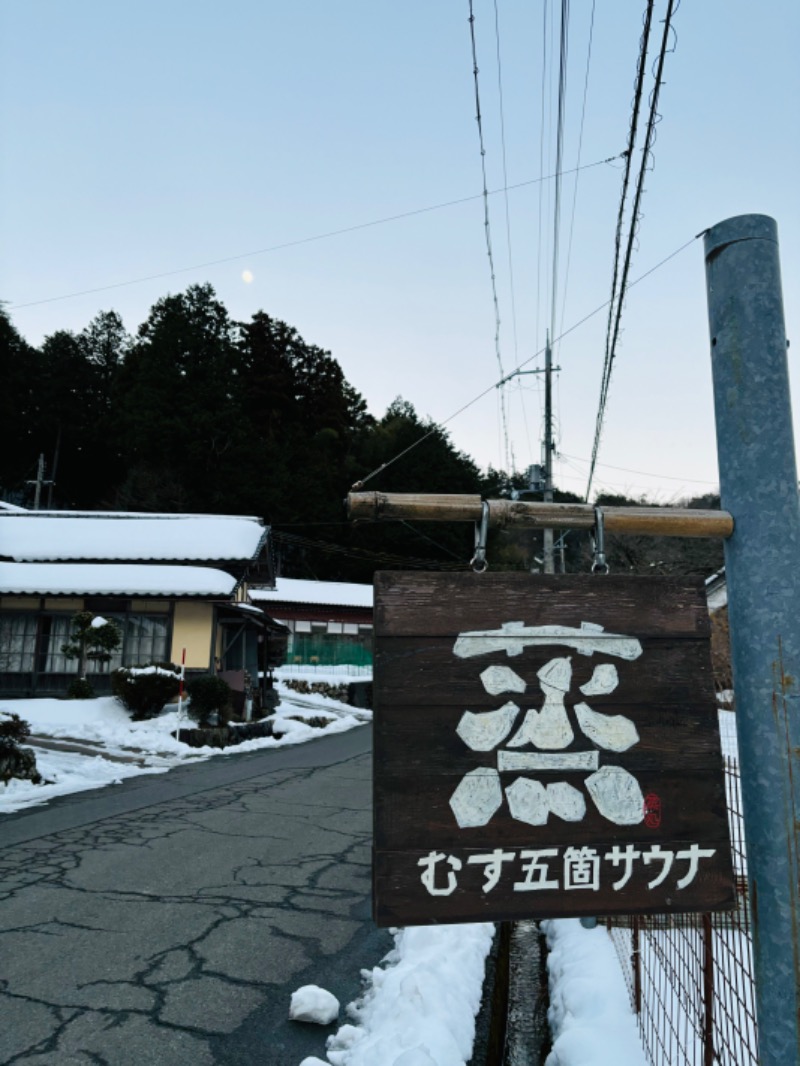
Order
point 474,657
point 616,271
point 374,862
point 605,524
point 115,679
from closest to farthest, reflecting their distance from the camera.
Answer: point 374,862
point 474,657
point 605,524
point 616,271
point 115,679

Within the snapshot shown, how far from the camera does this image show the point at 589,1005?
3.37m

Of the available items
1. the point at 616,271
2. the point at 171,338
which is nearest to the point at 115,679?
the point at 616,271

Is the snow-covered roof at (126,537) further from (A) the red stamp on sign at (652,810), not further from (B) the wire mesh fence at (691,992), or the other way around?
(A) the red stamp on sign at (652,810)

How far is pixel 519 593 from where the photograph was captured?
163 centimetres

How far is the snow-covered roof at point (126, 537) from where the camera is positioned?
2186cm

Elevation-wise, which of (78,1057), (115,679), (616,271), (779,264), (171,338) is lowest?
(78,1057)

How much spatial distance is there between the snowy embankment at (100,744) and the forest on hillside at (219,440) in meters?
24.0

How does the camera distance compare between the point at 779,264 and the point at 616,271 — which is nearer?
the point at 779,264

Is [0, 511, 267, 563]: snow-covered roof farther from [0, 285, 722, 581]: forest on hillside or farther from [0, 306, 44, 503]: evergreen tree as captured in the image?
[0, 306, 44, 503]: evergreen tree

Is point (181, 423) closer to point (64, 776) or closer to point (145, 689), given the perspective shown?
point (145, 689)

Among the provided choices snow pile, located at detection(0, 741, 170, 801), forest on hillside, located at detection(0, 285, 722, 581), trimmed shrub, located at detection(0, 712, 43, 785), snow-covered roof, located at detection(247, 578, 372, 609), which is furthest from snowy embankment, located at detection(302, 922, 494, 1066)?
forest on hillside, located at detection(0, 285, 722, 581)

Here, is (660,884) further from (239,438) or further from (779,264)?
(239,438)

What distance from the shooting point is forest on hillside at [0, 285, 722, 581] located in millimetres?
40812

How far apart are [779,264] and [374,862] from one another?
1.69 m
